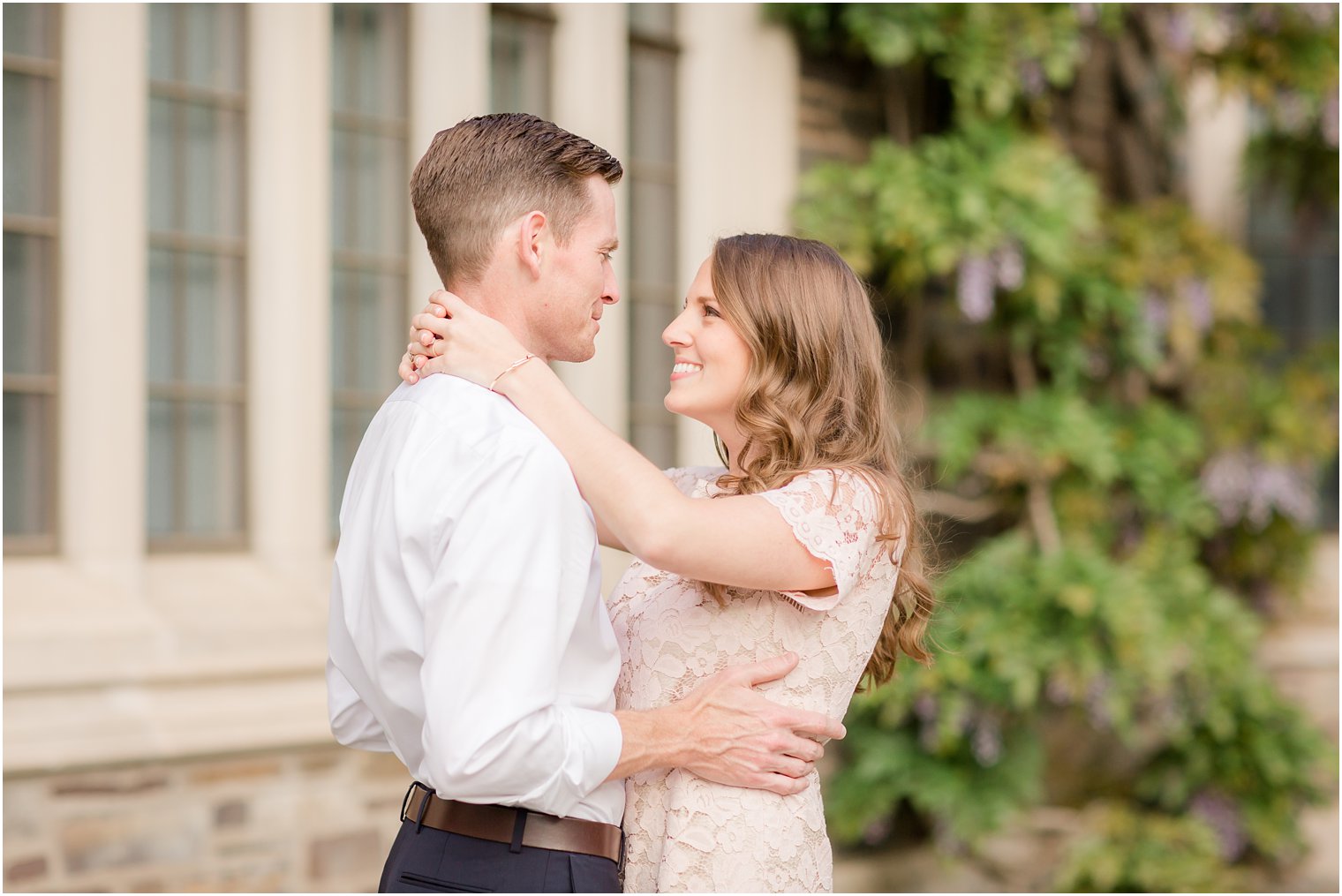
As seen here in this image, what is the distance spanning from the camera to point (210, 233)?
4.06 meters

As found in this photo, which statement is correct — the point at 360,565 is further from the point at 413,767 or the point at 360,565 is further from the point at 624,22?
the point at 624,22

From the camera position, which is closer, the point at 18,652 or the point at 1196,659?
the point at 18,652

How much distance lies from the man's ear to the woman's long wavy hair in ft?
0.97

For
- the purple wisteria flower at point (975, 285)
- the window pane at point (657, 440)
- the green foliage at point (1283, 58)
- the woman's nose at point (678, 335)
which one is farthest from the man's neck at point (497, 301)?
the green foliage at point (1283, 58)

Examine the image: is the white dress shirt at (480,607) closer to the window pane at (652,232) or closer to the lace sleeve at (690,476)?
the lace sleeve at (690,476)

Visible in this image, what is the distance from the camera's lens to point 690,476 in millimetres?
2291

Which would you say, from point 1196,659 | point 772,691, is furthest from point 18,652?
point 1196,659

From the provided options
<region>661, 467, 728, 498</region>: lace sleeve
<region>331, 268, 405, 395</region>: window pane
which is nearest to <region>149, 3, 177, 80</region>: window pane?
<region>331, 268, 405, 395</region>: window pane

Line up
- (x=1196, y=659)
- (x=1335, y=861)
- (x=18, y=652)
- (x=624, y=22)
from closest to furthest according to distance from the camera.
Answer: (x=18, y=652), (x=624, y=22), (x=1196, y=659), (x=1335, y=861)

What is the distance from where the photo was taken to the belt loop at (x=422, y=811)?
5.88 feet

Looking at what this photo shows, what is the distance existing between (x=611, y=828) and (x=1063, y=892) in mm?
3720

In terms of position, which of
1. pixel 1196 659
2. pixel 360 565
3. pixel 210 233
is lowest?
pixel 1196 659

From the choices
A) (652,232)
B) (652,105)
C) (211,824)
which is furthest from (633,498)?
(652,105)

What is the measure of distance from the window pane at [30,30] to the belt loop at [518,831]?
2.95 meters
